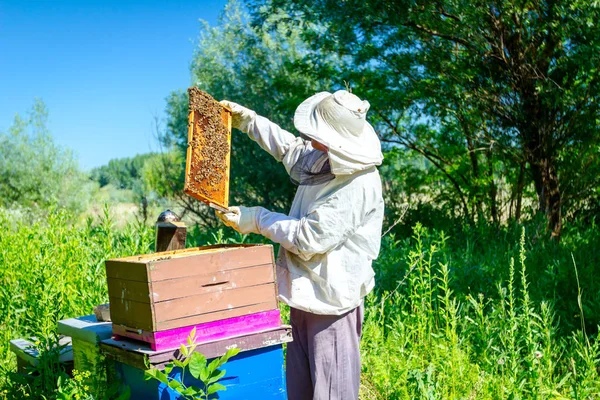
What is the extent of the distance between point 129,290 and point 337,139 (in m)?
1.03

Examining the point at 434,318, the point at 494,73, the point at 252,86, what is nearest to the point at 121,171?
the point at 252,86

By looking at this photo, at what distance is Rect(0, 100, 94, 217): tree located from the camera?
611 inches

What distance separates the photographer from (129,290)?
8.08 feet

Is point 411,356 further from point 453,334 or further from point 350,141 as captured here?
point 350,141

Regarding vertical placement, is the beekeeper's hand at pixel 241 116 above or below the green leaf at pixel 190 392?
above

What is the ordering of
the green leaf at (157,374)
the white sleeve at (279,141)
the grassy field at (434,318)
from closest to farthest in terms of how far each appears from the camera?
the green leaf at (157,374) < the white sleeve at (279,141) < the grassy field at (434,318)

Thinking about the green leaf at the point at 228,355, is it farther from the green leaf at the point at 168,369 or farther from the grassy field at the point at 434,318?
the grassy field at the point at 434,318

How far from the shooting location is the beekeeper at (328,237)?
255 cm

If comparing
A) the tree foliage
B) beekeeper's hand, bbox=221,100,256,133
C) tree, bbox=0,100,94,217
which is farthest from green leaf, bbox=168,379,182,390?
the tree foliage

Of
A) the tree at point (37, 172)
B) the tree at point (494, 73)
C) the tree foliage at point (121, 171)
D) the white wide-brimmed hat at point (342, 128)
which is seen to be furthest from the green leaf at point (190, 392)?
the tree foliage at point (121, 171)

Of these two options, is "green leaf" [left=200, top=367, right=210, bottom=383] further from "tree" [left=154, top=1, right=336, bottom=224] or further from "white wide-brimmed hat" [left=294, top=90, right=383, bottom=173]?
"tree" [left=154, top=1, right=336, bottom=224]

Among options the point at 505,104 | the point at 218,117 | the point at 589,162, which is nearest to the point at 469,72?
the point at 505,104

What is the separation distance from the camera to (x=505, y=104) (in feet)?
24.7

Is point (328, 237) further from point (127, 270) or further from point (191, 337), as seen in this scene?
point (127, 270)
